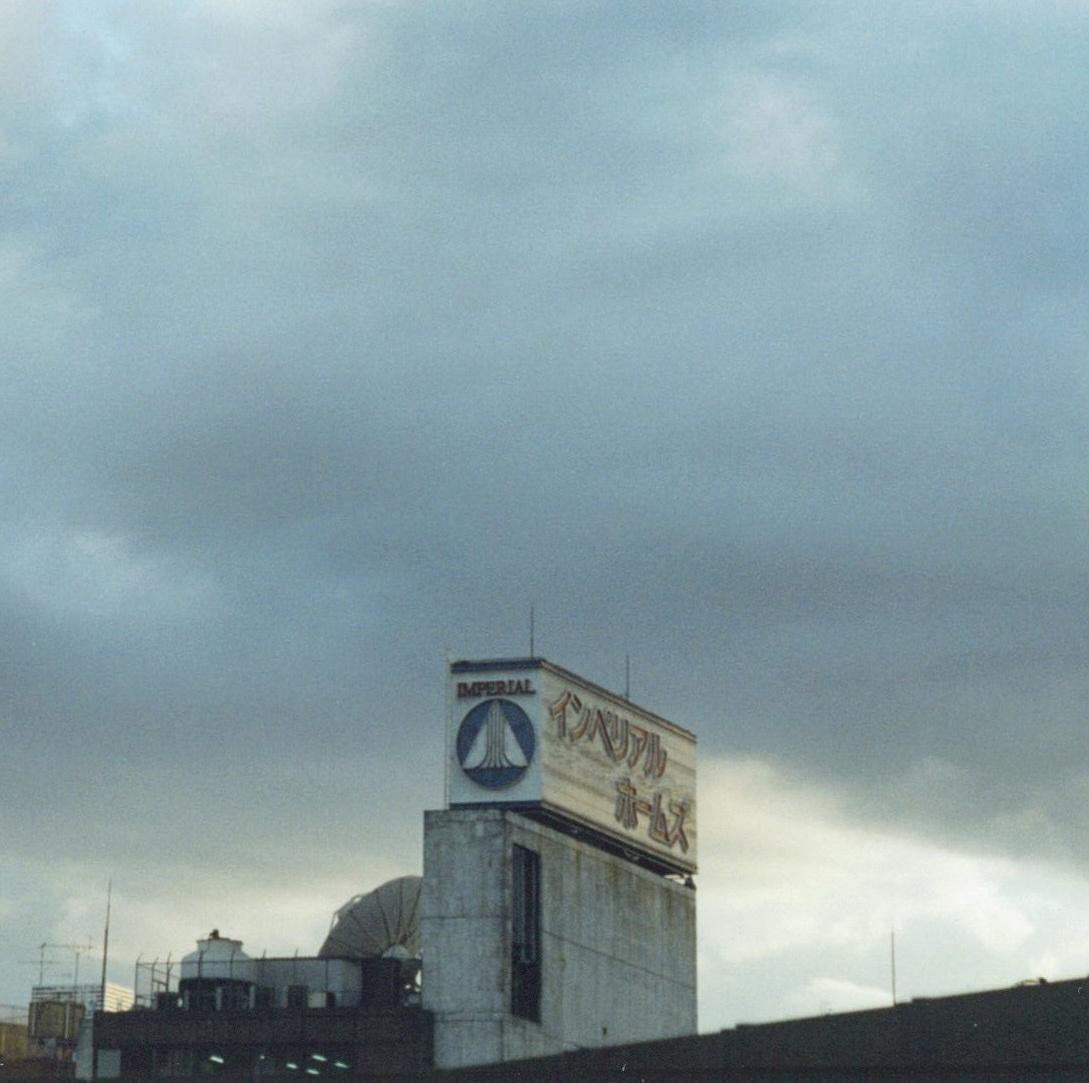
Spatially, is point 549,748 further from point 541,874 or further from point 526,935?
point 526,935

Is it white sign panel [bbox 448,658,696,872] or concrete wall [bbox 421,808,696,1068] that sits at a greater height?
white sign panel [bbox 448,658,696,872]

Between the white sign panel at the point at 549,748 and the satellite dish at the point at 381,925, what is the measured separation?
33.8 ft

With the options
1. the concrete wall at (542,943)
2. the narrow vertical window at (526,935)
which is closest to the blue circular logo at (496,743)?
the concrete wall at (542,943)

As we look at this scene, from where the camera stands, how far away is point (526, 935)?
13925 cm

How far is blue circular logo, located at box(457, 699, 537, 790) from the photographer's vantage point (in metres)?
141

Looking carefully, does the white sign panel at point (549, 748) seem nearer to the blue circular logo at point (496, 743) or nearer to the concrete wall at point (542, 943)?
the blue circular logo at point (496, 743)

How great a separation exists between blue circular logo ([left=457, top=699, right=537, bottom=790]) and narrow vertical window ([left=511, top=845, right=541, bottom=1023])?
4222mm

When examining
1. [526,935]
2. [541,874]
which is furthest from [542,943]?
A: [541,874]

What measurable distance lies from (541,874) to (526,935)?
10.8 feet

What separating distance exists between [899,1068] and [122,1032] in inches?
2758

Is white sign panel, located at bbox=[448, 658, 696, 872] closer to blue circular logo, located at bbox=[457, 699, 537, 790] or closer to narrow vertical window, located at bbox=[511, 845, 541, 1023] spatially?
→ blue circular logo, located at bbox=[457, 699, 537, 790]

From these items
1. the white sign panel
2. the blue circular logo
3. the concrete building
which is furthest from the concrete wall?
the blue circular logo

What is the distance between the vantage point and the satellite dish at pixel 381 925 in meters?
148

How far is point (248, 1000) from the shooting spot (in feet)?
470
